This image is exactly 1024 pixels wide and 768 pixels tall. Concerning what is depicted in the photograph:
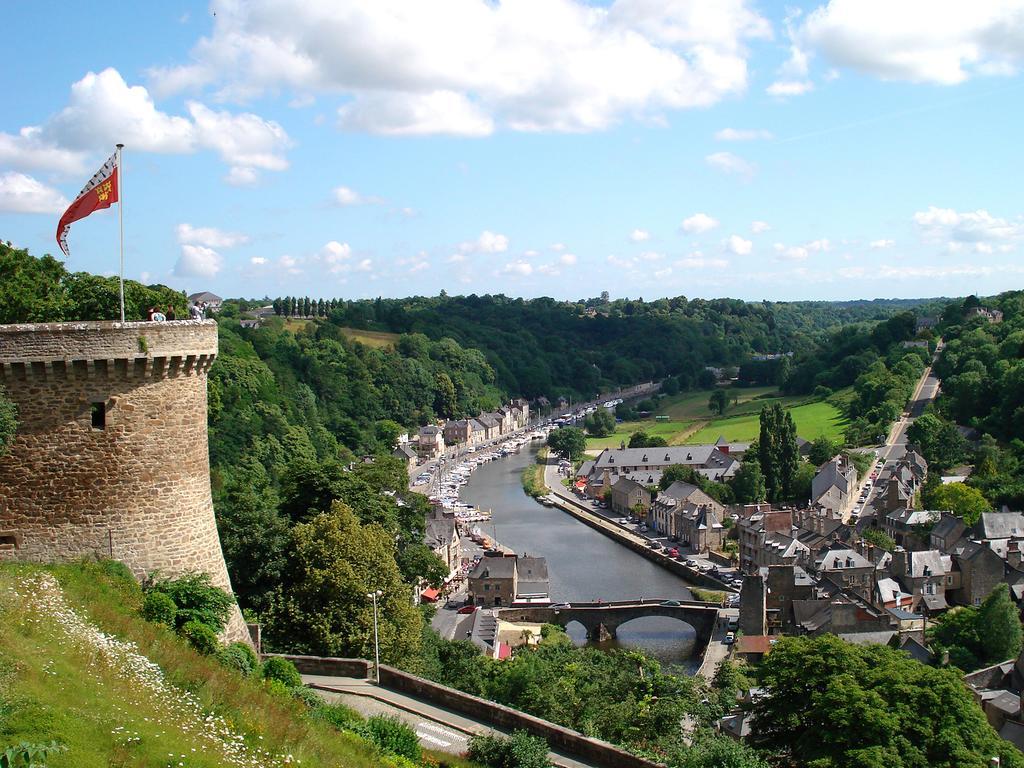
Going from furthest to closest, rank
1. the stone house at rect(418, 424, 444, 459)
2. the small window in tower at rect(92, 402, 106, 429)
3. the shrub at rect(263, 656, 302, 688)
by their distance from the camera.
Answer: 1. the stone house at rect(418, 424, 444, 459)
2. the shrub at rect(263, 656, 302, 688)
3. the small window in tower at rect(92, 402, 106, 429)

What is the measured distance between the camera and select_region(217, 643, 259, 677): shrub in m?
14.7

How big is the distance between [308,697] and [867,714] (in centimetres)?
1351

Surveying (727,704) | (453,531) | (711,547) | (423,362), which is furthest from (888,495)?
(423,362)

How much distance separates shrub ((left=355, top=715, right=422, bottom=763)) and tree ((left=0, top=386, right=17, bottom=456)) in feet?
20.5

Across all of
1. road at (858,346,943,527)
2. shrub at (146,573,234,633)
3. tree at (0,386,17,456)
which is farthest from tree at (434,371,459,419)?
tree at (0,386,17,456)

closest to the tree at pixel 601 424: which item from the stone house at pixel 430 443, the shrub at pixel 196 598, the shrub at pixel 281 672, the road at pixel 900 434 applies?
the stone house at pixel 430 443

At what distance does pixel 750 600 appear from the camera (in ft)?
158

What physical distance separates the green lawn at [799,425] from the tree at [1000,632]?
5828 cm

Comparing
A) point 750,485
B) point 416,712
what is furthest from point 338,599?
point 750,485

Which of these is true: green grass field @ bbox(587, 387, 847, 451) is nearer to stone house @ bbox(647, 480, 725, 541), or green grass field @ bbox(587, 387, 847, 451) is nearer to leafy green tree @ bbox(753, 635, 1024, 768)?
stone house @ bbox(647, 480, 725, 541)

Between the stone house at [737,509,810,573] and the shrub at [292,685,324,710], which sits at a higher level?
the shrub at [292,685,324,710]

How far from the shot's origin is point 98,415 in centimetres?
1429

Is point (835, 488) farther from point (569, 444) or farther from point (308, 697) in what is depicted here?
point (308, 697)

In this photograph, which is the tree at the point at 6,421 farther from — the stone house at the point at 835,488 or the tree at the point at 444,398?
the tree at the point at 444,398
